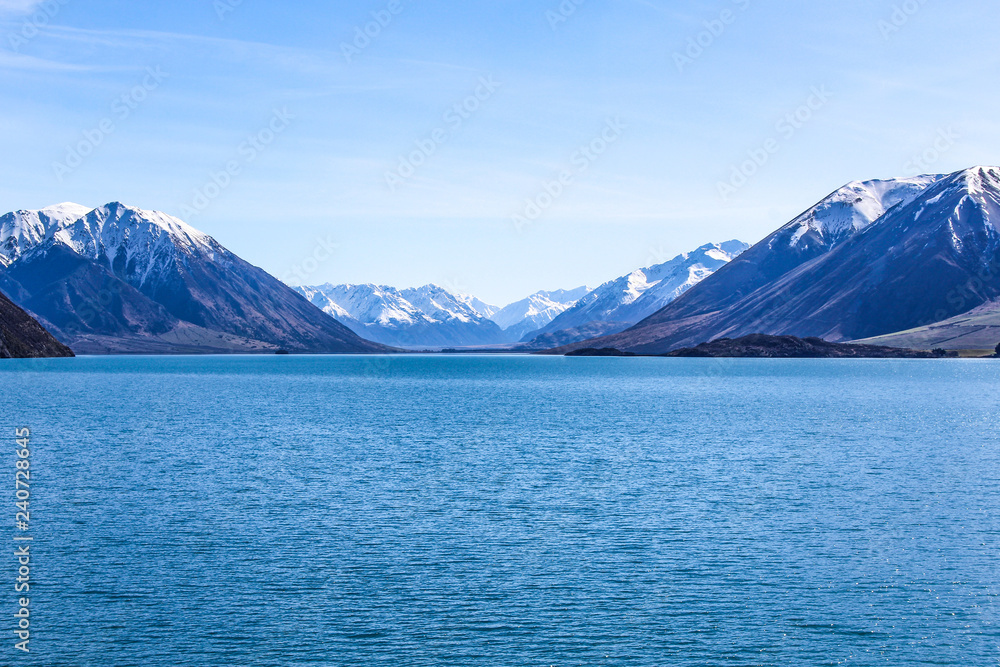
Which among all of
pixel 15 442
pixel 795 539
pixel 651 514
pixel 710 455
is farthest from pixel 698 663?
pixel 15 442

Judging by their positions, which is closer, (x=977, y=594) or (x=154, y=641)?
(x=154, y=641)

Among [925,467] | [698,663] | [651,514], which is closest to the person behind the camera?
[698,663]

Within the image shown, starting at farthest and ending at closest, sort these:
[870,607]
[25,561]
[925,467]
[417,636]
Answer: [925,467] < [25,561] < [870,607] < [417,636]

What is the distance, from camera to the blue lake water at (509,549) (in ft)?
97.0

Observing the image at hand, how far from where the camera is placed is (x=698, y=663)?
2794cm

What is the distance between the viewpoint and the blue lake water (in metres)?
29.6

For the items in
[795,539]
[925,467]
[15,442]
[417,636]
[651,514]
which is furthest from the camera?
[15,442]

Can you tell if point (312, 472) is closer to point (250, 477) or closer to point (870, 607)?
point (250, 477)

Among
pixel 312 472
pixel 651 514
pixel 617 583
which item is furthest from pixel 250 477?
pixel 617 583

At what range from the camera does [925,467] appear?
66.6 metres

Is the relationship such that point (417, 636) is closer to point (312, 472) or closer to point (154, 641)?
point (154, 641)

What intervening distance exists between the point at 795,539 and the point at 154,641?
30797 mm

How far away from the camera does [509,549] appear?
41.1 metres

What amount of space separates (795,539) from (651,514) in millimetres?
8556
